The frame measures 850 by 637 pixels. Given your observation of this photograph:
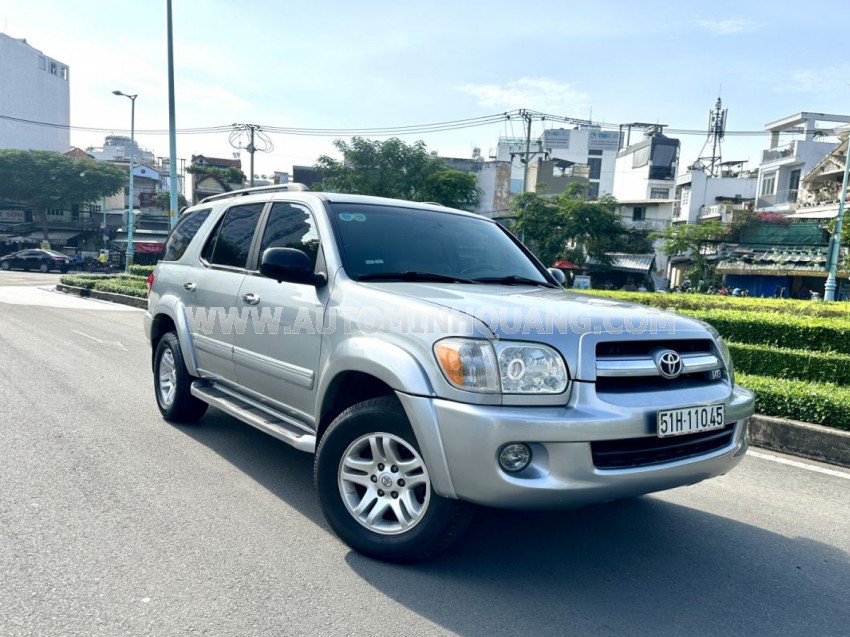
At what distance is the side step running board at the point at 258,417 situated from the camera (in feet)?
11.6

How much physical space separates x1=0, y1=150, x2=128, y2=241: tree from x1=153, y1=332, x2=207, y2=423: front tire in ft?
182

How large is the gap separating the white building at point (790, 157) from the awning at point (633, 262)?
8858 millimetres

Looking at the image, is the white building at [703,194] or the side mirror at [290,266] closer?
the side mirror at [290,266]

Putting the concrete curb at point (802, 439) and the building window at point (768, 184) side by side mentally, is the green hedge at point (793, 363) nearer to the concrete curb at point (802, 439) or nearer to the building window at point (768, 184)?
the concrete curb at point (802, 439)

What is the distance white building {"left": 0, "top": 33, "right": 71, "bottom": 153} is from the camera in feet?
241

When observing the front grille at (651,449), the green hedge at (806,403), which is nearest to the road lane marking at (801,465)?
the green hedge at (806,403)

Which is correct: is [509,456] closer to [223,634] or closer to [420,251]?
[223,634]

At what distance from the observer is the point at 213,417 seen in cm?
572

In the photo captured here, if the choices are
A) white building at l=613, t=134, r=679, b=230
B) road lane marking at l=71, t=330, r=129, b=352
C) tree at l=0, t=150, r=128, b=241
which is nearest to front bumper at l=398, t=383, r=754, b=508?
road lane marking at l=71, t=330, r=129, b=352

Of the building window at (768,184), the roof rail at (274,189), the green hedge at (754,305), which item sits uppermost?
the building window at (768,184)

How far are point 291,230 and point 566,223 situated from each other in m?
32.8

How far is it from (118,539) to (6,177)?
5983cm

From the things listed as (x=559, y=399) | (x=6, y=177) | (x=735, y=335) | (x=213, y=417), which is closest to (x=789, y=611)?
(x=559, y=399)

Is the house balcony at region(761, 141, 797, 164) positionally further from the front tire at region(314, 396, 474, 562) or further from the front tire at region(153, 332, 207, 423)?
the front tire at region(314, 396, 474, 562)
